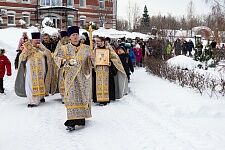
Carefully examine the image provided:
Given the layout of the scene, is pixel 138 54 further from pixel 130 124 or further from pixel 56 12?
pixel 56 12

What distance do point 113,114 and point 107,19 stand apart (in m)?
42.8

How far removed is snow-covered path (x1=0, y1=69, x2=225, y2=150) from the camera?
6.80 meters

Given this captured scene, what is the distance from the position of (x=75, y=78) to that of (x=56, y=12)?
37.4m

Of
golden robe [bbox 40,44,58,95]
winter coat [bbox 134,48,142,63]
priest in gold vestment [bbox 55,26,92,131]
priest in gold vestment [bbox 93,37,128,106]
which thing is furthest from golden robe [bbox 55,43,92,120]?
winter coat [bbox 134,48,142,63]

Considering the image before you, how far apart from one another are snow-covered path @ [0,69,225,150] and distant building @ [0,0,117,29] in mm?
30328

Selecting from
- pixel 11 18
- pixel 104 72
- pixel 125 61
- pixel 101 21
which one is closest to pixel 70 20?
pixel 101 21

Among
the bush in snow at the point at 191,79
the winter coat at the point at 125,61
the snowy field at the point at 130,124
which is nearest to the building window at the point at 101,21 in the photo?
the bush in snow at the point at 191,79

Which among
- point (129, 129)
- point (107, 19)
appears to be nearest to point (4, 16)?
point (107, 19)

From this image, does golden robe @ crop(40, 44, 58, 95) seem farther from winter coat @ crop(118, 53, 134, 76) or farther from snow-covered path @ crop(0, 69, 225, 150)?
winter coat @ crop(118, 53, 134, 76)

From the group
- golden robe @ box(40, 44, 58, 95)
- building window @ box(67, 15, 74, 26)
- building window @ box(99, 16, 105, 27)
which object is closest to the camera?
golden robe @ box(40, 44, 58, 95)

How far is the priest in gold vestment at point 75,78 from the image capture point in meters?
7.87

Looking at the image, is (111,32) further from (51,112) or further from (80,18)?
(51,112)

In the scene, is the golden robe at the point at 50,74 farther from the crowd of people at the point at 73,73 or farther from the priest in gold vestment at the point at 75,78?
the priest in gold vestment at the point at 75,78

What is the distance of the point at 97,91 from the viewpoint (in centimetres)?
1055
